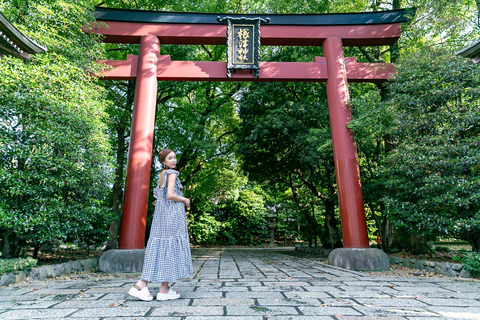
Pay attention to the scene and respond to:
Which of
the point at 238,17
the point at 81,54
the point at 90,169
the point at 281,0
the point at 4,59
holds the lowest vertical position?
the point at 90,169

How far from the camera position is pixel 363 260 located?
524 centimetres

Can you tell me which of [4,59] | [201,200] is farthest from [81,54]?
[201,200]

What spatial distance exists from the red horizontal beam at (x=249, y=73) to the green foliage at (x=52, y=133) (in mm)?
1039

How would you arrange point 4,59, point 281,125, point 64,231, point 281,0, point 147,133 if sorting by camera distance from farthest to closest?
1. point 281,0
2. point 281,125
3. point 147,133
4. point 64,231
5. point 4,59

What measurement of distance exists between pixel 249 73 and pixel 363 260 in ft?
15.1

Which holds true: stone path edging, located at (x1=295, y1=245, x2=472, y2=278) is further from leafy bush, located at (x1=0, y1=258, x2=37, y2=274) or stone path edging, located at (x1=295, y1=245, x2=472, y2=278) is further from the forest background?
leafy bush, located at (x1=0, y1=258, x2=37, y2=274)

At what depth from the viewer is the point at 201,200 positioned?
15.7m

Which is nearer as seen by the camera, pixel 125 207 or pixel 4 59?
pixel 4 59

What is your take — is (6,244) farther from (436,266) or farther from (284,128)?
(436,266)

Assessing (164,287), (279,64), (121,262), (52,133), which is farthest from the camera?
(279,64)

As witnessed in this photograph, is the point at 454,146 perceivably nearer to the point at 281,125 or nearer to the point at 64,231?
the point at 281,125

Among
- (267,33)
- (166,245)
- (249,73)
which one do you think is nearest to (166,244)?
(166,245)

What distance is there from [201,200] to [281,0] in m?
Answer: 10.5

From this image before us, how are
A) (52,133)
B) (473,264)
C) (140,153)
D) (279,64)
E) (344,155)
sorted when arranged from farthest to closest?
(279,64) < (344,155) < (140,153) < (52,133) < (473,264)
